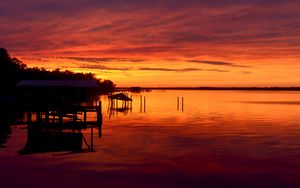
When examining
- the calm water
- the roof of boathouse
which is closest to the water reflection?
the calm water

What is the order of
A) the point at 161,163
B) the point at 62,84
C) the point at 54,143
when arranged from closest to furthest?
1. the point at 161,163
2. the point at 54,143
3. the point at 62,84

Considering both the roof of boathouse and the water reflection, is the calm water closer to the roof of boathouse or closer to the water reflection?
the water reflection

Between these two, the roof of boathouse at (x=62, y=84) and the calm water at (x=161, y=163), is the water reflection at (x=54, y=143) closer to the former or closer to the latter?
the calm water at (x=161, y=163)

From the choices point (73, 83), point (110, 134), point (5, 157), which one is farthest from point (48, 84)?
point (5, 157)

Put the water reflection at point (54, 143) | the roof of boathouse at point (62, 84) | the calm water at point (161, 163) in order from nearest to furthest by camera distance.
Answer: the calm water at point (161, 163)
the water reflection at point (54, 143)
the roof of boathouse at point (62, 84)

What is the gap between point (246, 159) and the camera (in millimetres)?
22266

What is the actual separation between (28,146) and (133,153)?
7544mm

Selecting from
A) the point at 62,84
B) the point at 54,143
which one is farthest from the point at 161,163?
the point at 62,84

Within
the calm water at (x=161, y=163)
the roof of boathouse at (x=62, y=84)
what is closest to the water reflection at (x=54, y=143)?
the calm water at (x=161, y=163)

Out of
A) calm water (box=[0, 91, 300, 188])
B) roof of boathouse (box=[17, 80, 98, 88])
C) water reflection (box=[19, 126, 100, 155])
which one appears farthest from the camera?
roof of boathouse (box=[17, 80, 98, 88])

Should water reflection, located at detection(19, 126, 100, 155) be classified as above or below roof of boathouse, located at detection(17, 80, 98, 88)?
below

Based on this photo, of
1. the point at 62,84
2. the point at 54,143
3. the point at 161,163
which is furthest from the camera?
the point at 62,84

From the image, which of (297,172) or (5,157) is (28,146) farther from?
(297,172)

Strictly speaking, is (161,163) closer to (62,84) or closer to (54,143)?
(54,143)
